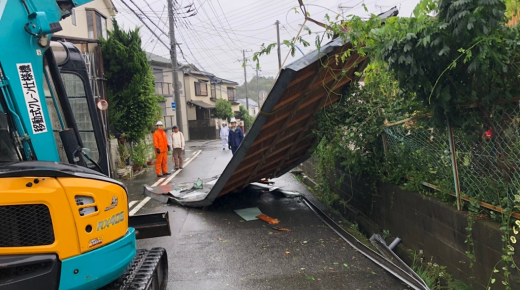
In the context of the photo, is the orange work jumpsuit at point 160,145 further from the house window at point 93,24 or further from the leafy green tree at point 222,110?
the leafy green tree at point 222,110

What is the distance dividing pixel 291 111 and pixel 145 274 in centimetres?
342

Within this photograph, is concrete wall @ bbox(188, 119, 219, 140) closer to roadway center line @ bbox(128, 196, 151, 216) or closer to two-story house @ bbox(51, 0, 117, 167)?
two-story house @ bbox(51, 0, 117, 167)

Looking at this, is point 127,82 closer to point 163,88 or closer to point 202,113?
point 163,88

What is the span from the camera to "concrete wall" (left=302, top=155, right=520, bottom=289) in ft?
11.2

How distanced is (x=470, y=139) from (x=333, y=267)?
2307mm

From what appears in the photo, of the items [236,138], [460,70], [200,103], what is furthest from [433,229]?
[200,103]

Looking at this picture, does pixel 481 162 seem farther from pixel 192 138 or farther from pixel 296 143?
pixel 192 138

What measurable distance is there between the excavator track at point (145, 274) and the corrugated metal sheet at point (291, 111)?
235 centimetres

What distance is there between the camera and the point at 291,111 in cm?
603

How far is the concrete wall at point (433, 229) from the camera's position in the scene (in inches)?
134

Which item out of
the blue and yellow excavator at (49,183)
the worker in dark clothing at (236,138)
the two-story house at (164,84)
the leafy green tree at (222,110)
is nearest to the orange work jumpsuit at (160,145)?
the worker in dark clothing at (236,138)

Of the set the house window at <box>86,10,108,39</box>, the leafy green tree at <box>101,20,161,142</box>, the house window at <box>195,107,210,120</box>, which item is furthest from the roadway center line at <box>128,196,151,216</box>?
the house window at <box>195,107,210,120</box>

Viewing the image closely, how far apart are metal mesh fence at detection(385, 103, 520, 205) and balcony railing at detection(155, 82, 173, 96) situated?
32.3 m

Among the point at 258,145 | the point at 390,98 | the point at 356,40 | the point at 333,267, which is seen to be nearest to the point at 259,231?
the point at 258,145
